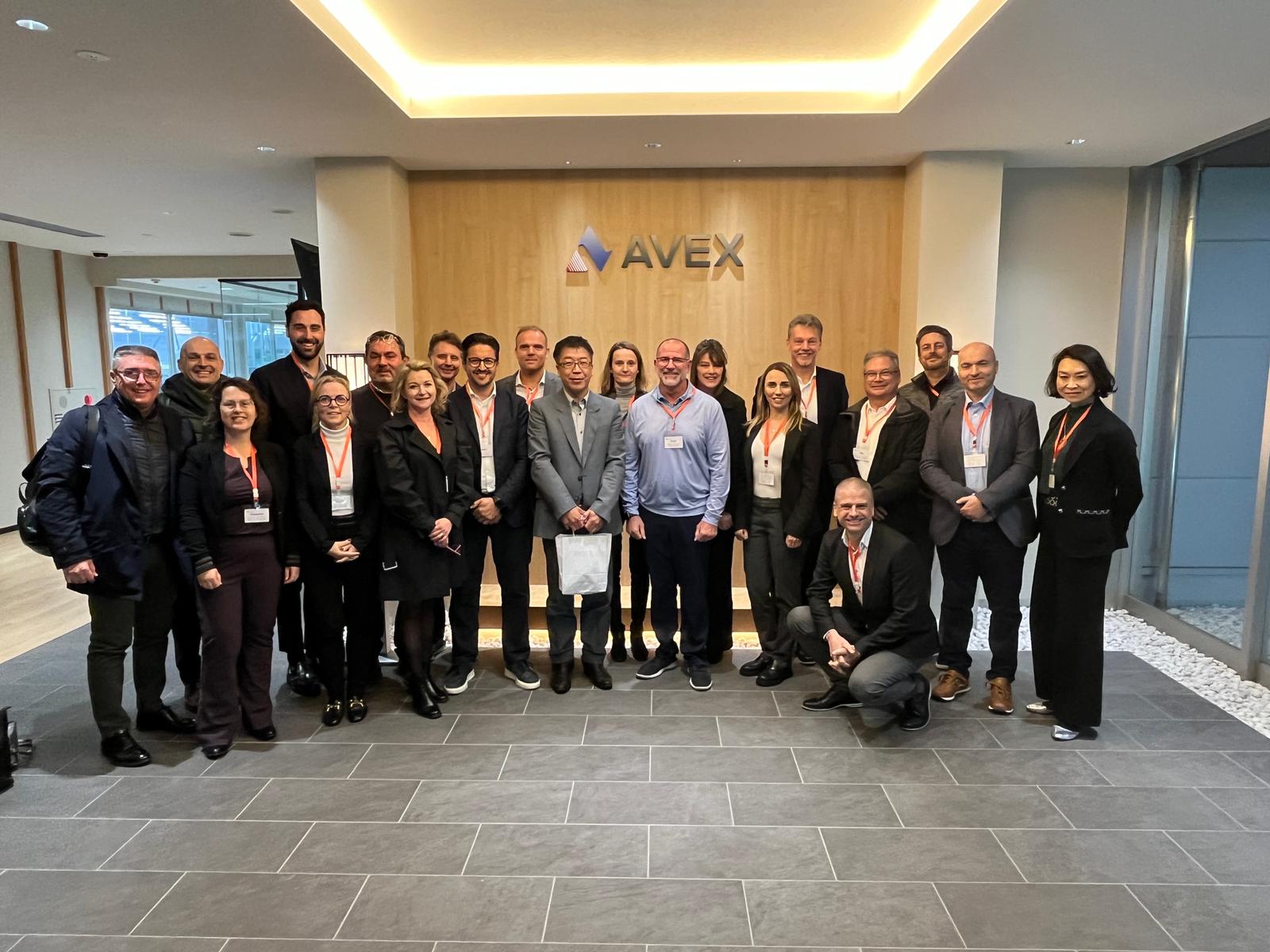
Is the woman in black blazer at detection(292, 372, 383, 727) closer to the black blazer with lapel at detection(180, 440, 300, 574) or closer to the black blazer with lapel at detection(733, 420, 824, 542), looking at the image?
the black blazer with lapel at detection(180, 440, 300, 574)

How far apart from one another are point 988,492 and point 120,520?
372cm

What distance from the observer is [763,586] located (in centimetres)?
418

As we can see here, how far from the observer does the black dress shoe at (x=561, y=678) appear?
412 cm

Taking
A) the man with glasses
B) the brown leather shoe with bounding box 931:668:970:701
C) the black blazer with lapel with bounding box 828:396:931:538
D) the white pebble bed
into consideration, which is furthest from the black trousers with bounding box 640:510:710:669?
the white pebble bed

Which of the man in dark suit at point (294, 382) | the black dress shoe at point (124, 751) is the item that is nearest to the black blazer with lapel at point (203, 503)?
the man in dark suit at point (294, 382)

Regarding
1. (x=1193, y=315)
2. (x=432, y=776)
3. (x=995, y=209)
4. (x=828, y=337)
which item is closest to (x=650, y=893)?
(x=432, y=776)

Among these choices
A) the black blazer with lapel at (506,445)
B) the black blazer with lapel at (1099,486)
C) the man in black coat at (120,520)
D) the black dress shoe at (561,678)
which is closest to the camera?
the man in black coat at (120,520)

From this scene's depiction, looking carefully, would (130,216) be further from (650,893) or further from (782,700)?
(650,893)

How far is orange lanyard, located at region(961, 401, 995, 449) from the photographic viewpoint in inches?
150

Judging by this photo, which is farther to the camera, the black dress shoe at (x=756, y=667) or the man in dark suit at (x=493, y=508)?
the black dress shoe at (x=756, y=667)

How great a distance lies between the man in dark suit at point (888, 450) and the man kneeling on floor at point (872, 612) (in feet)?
1.01

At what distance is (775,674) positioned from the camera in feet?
13.9

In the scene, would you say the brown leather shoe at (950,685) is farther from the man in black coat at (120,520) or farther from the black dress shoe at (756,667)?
the man in black coat at (120,520)

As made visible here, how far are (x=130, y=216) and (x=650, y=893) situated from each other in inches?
310
